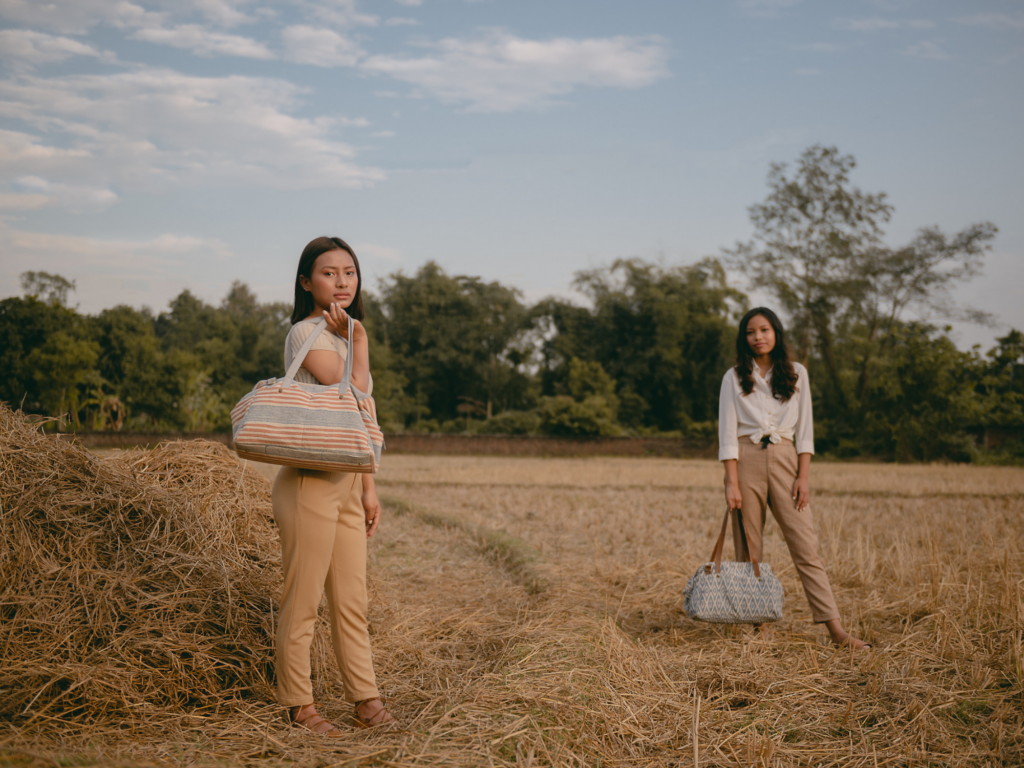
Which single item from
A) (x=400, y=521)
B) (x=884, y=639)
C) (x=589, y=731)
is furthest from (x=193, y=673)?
(x=400, y=521)

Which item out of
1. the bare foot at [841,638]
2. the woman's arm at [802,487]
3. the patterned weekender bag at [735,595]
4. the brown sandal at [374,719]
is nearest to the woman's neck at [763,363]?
the woman's arm at [802,487]

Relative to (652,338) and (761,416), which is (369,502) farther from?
(652,338)

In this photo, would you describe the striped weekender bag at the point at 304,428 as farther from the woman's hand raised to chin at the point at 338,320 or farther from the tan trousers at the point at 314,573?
the woman's hand raised to chin at the point at 338,320

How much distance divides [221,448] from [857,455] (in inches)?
1039

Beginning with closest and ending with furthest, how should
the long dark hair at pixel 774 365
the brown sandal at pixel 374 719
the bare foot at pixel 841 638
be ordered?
the brown sandal at pixel 374 719, the bare foot at pixel 841 638, the long dark hair at pixel 774 365

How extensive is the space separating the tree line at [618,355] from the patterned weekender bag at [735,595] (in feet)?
73.2

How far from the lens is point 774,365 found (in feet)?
12.9

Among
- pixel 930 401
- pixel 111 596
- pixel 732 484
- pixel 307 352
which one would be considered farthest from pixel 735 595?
pixel 930 401

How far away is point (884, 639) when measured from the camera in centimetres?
372

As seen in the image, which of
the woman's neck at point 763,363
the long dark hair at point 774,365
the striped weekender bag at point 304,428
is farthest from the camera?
the woman's neck at point 763,363

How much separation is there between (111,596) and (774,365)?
3534mm

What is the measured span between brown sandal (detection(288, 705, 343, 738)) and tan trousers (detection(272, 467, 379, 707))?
0.05 m

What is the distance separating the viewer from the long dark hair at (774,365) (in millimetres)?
3875

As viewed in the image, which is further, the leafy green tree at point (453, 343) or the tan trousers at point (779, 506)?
the leafy green tree at point (453, 343)
